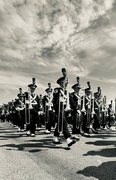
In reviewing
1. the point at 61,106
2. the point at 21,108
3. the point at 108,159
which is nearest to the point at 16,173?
the point at 108,159

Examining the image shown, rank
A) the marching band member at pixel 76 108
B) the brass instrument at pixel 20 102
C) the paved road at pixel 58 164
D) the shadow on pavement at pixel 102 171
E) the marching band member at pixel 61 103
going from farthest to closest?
the brass instrument at pixel 20 102 → the marching band member at pixel 76 108 → the marching band member at pixel 61 103 → the paved road at pixel 58 164 → the shadow on pavement at pixel 102 171

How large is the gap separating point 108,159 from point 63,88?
3.74 m

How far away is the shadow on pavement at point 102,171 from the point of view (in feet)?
18.8

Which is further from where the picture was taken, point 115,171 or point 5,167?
point 5,167

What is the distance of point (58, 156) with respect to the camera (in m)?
8.16

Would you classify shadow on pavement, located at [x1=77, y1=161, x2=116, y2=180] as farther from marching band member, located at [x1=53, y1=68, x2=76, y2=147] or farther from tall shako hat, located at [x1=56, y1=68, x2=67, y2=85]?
tall shako hat, located at [x1=56, y1=68, x2=67, y2=85]

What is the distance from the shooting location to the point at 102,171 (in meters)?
6.14

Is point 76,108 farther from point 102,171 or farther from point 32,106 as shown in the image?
point 102,171

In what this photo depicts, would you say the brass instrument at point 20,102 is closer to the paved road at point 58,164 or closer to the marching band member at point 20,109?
the marching band member at point 20,109

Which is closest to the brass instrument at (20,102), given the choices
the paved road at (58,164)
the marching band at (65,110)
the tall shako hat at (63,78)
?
the marching band at (65,110)

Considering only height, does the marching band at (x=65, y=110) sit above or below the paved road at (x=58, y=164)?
above

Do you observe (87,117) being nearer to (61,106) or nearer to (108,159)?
(61,106)

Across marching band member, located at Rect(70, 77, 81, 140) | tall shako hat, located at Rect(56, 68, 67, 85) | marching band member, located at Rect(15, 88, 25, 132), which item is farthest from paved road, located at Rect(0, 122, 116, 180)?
marching band member, located at Rect(15, 88, 25, 132)

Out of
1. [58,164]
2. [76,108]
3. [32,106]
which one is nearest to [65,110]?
[76,108]
